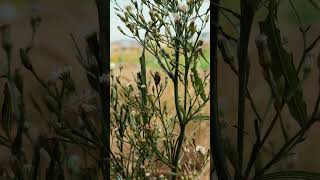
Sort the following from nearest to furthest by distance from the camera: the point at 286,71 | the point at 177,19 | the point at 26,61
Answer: the point at 286,71 < the point at 26,61 < the point at 177,19

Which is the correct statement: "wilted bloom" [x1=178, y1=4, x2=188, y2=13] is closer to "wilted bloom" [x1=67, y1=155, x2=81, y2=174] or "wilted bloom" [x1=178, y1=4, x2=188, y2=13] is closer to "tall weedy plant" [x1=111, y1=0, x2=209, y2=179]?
"tall weedy plant" [x1=111, y1=0, x2=209, y2=179]

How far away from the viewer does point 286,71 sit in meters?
0.87

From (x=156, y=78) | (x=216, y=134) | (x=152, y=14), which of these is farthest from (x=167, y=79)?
(x=216, y=134)

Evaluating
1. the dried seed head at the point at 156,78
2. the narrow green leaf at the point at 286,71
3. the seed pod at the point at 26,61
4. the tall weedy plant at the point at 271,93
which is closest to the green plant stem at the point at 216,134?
the tall weedy plant at the point at 271,93

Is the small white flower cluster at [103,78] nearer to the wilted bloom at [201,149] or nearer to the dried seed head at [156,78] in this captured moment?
the dried seed head at [156,78]

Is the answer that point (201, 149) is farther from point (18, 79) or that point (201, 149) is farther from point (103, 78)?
point (18, 79)

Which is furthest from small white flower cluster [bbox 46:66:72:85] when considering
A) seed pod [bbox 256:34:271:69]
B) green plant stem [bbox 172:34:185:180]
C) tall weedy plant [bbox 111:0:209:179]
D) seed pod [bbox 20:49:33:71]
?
seed pod [bbox 256:34:271:69]

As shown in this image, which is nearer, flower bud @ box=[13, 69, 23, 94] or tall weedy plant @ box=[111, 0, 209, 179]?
flower bud @ box=[13, 69, 23, 94]

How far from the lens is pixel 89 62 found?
1006mm

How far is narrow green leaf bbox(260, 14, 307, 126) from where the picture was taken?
0.87 metres

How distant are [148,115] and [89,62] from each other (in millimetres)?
237

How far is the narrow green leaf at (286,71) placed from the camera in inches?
34.1

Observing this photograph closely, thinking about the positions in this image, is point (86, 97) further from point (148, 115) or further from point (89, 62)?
point (148, 115)

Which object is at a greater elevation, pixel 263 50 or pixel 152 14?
pixel 152 14
